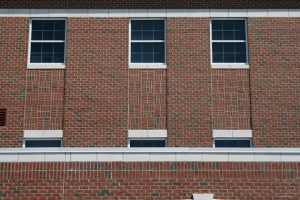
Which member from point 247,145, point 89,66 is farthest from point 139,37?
point 247,145

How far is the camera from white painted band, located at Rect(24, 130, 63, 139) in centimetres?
1775

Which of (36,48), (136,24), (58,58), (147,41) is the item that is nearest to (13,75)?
(36,48)

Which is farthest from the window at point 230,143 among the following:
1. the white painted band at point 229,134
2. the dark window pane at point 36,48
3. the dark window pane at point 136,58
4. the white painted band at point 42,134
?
the dark window pane at point 36,48

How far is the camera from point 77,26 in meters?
18.7

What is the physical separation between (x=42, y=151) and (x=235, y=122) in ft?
24.7

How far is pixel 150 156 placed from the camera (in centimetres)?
1302

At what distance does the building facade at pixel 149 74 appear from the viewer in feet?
58.5

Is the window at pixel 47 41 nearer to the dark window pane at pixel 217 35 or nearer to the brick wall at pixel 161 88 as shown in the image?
the brick wall at pixel 161 88

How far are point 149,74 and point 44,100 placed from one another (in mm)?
3824

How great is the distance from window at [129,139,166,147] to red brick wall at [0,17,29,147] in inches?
153

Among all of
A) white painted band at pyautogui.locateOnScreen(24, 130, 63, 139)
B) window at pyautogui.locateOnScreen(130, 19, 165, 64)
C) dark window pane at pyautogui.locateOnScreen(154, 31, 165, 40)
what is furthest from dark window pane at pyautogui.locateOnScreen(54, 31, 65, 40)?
white painted band at pyautogui.locateOnScreen(24, 130, 63, 139)

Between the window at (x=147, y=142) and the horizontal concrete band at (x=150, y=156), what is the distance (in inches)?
189

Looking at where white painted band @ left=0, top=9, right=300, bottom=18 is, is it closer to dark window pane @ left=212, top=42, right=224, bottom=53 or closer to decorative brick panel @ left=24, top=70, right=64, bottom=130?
dark window pane @ left=212, top=42, right=224, bottom=53
